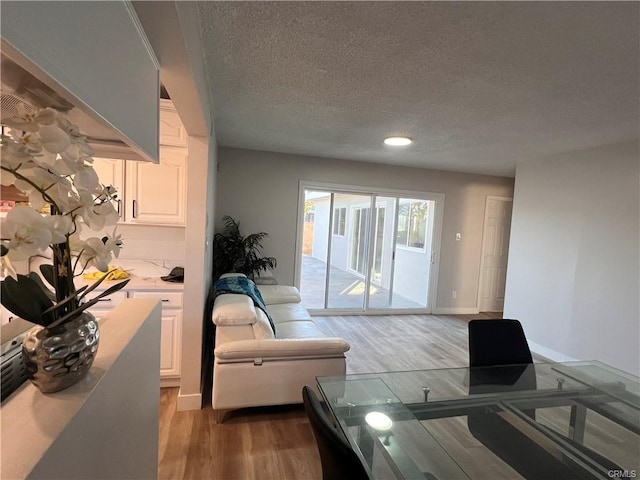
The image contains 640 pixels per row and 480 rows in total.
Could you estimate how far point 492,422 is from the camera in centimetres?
174

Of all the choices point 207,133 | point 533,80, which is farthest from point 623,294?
point 207,133

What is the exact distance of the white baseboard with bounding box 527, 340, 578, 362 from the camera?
3652 millimetres

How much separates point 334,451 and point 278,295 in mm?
2999

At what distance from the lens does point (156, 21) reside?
3.80 feet

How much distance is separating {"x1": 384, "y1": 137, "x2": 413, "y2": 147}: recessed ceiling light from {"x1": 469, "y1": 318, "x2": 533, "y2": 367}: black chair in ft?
6.81

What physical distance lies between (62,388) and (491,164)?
507cm

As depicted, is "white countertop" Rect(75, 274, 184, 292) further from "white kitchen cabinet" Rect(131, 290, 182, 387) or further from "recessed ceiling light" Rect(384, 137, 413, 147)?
"recessed ceiling light" Rect(384, 137, 413, 147)

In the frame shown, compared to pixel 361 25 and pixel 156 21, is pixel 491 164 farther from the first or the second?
pixel 156 21

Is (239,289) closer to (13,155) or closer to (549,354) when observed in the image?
(13,155)

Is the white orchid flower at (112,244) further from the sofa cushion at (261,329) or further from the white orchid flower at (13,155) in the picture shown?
the sofa cushion at (261,329)

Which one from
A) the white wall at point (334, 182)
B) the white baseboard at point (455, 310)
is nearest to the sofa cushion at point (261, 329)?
the white wall at point (334, 182)

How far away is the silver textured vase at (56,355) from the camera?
67 centimetres

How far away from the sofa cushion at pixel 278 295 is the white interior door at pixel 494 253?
11.5 feet

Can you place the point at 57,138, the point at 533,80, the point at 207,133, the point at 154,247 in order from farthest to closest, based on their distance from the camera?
1. the point at 154,247
2. the point at 207,133
3. the point at 533,80
4. the point at 57,138
